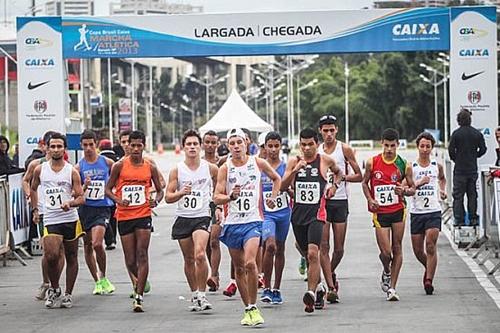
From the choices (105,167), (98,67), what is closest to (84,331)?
(105,167)

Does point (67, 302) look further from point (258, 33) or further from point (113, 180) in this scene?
point (258, 33)

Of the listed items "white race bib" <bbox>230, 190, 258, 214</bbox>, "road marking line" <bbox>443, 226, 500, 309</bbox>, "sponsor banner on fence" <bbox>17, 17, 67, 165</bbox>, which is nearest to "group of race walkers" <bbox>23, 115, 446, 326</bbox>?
"white race bib" <bbox>230, 190, 258, 214</bbox>

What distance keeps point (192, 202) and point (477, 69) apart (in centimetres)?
978

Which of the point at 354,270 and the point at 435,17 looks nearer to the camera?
the point at 354,270

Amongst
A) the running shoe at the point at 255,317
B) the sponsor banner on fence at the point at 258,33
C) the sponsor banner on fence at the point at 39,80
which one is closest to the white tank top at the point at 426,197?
the running shoe at the point at 255,317

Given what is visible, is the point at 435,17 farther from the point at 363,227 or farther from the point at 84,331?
the point at 84,331

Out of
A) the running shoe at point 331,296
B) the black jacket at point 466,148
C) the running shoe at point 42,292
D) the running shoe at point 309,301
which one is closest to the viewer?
the running shoe at point 309,301

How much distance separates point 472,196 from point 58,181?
8629 millimetres

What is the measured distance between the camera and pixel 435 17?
22656mm

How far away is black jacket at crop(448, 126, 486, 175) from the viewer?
20250 millimetres

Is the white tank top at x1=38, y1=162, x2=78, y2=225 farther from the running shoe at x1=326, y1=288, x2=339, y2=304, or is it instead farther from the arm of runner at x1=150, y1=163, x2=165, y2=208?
the running shoe at x1=326, y1=288, x2=339, y2=304

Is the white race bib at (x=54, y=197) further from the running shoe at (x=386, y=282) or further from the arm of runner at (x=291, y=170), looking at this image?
the running shoe at (x=386, y=282)

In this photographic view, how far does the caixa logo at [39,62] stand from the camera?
23.0 meters

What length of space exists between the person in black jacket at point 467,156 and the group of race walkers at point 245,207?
5.00 metres
